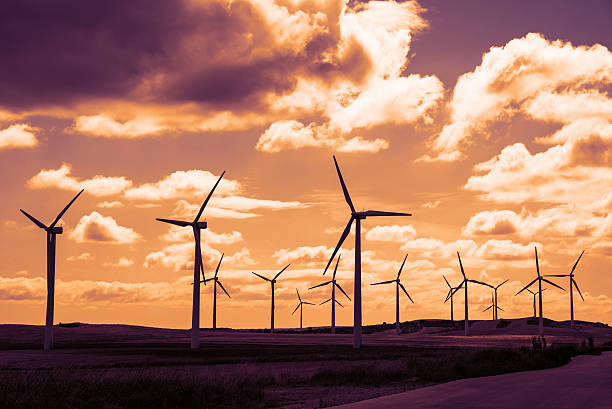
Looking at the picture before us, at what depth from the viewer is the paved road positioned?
99.9 ft

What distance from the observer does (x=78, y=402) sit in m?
32.0

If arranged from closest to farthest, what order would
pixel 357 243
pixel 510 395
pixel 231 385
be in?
1. pixel 510 395
2. pixel 231 385
3. pixel 357 243

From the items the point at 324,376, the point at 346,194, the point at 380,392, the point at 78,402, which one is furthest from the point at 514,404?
the point at 346,194

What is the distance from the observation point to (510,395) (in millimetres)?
34406

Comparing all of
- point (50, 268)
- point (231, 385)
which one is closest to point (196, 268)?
point (50, 268)

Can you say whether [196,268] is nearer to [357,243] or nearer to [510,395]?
[357,243]

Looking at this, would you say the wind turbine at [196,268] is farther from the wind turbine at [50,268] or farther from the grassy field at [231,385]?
the grassy field at [231,385]

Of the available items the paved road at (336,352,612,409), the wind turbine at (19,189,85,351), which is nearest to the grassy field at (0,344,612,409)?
the paved road at (336,352,612,409)

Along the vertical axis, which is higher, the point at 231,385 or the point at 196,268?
the point at 196,268

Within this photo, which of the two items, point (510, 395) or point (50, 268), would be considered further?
point (50, 268)

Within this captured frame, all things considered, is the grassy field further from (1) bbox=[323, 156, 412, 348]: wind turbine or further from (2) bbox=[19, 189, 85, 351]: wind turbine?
(2) bbox=[19, 189, 85, 351]: wind turbine

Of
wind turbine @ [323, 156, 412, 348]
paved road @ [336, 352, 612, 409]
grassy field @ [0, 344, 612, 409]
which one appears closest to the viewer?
paved road @ [336, 352, 612, 409]

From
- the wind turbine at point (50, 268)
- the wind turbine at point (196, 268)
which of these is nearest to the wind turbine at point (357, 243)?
the wind turbine at point (196, 268)

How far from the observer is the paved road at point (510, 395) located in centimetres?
3045
